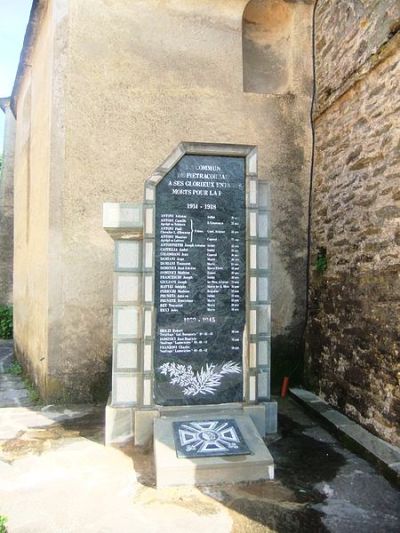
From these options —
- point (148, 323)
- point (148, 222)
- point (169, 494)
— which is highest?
point (148, 222)

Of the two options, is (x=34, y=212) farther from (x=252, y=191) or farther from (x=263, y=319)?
(x=263, y=319)

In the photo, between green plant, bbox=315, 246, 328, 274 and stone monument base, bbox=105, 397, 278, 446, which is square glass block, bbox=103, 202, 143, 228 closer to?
stone monument base, bbox=105, 397, 278, 446

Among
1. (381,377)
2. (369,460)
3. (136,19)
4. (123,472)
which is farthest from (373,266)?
(136,19)

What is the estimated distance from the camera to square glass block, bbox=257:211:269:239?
15.5ft

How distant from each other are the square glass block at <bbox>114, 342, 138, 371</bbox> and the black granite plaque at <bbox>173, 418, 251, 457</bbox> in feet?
2.23

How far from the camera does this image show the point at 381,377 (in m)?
4.46

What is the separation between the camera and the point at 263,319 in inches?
184

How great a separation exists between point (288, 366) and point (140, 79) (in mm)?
4215

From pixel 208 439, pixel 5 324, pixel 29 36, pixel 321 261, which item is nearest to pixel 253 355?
pixel 208 439

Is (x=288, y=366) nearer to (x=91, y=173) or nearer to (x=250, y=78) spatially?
(x=91, y=173)

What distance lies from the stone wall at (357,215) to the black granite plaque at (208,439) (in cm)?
142

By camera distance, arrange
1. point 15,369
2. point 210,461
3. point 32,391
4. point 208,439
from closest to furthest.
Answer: point 210,461
point 208,439
point 32,391
point 15,369

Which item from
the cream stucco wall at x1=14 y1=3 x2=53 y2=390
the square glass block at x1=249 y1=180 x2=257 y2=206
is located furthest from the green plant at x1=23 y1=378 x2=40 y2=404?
the square glass block at x1=249 y1=180 x2=257 y2=206

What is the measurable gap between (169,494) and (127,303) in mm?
1702
